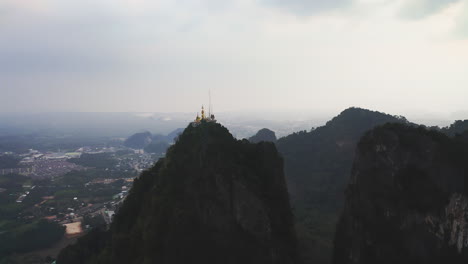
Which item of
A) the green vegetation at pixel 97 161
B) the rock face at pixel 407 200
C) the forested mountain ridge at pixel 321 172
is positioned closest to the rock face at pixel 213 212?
the rock face at pixel 407 200

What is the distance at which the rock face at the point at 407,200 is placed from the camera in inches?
735

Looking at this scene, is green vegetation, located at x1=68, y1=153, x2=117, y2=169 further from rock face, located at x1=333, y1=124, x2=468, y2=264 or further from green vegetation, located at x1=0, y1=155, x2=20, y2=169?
rock face, located at x1=333, y1=124, x2=468, y2=264

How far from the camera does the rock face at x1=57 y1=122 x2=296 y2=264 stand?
19703 millimetres

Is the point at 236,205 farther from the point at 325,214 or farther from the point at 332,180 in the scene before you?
the point at 332,180

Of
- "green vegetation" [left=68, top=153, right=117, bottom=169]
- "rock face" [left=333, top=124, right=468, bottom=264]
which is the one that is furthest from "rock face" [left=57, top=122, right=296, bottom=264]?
"green vegetation" [left=68, top=153, right=117, bottom=169]

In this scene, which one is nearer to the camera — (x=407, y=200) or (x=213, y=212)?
(x=407, y=200)

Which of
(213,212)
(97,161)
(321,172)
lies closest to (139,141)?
(97,161)

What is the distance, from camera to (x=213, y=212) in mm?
20703

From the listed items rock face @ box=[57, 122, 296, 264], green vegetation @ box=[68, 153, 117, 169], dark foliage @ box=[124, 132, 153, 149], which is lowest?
green vegetation @ box=[68, 153, 117, 169]

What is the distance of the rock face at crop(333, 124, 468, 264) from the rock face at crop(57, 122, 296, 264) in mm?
5885

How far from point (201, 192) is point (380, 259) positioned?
506 inches

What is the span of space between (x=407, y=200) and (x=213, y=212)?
12937 mm

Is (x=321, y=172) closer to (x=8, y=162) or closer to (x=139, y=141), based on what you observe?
(x=8, y=162)

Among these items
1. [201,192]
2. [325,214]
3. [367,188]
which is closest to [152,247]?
[201,192]
